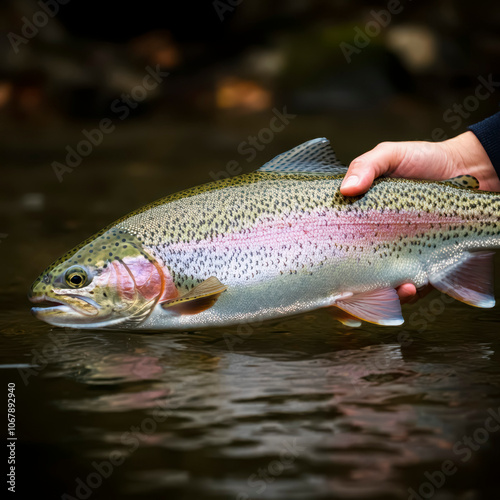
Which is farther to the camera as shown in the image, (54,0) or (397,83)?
(54,0)

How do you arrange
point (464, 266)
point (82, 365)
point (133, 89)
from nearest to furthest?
point (82, 365)
point (464, 266)
point (133, 89)

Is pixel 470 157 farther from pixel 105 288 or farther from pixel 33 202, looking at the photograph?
pixel 33 202

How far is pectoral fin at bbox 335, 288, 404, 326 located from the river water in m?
0.16

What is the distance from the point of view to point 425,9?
19453 mm

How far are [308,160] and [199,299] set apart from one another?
939mm

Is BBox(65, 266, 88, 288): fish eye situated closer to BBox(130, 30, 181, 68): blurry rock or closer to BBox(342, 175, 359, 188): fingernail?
BBox(342, 175, 359, 188): fingernail

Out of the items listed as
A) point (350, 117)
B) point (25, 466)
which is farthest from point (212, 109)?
point (25, 466)

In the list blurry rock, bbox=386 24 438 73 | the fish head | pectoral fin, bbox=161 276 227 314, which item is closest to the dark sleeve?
pectoral fin, bbox=161 276 227 314

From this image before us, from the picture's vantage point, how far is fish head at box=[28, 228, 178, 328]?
353 cm

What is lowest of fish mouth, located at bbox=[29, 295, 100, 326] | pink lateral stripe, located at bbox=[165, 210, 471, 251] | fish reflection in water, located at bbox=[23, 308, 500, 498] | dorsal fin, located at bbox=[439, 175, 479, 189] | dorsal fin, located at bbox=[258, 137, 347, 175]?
fish reflection in water, located at bbox=[23, 308, 500, 498]

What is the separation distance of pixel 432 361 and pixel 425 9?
17.5 m

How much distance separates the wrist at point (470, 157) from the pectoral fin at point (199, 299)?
222cm

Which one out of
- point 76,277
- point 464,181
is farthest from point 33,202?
point 464,181

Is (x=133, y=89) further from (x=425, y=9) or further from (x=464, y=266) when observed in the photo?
(x=464, y=266)
